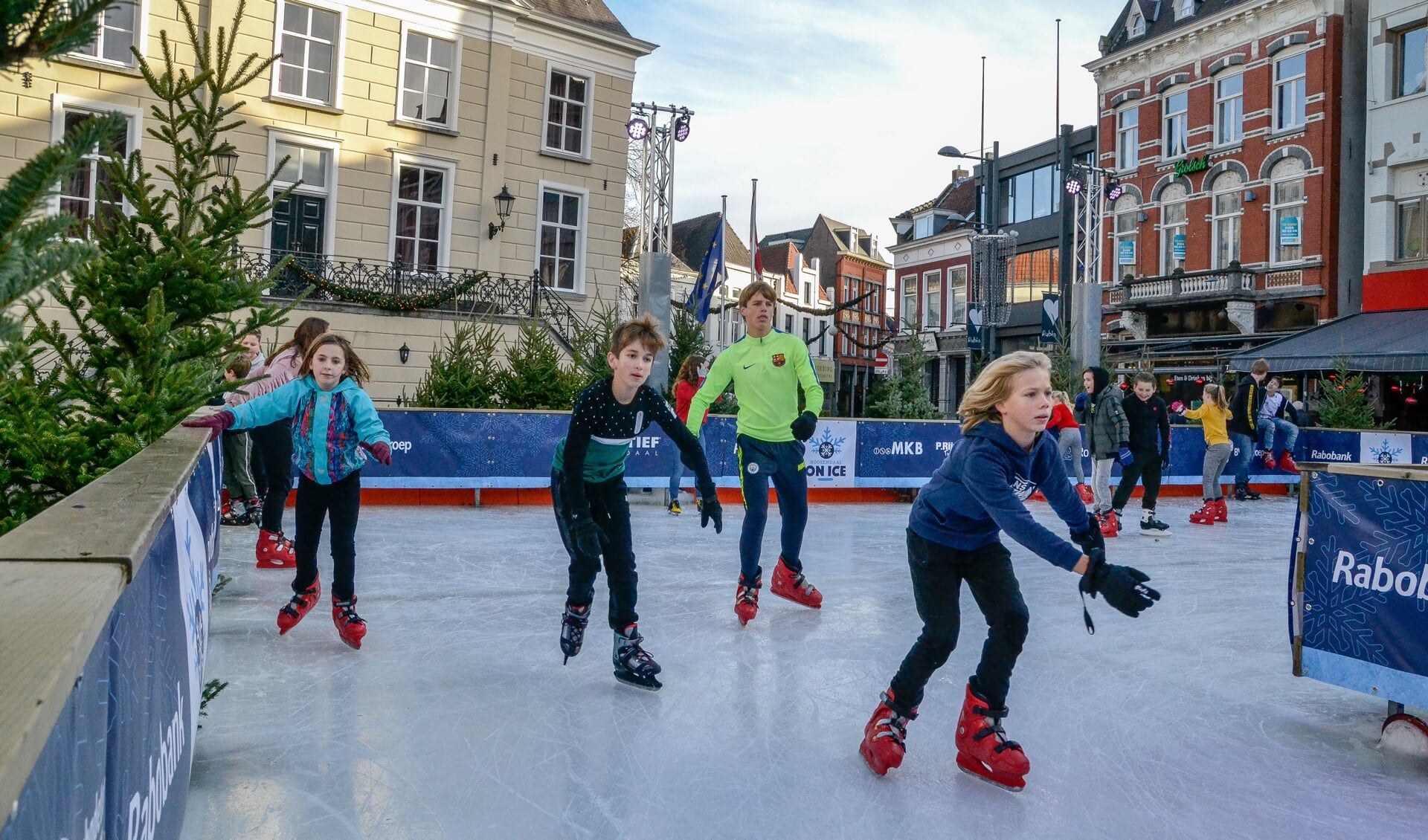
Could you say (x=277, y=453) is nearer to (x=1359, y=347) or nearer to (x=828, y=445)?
(x=828, y=445)

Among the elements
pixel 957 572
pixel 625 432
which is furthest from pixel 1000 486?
pixel 625 432

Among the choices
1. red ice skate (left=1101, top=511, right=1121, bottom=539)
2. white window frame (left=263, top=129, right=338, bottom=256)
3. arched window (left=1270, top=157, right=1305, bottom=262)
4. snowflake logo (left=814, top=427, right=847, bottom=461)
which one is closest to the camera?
red ice skate (left=1101, top=511, right=1121, bottom=539)

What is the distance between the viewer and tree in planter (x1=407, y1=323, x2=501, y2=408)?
12.3 m

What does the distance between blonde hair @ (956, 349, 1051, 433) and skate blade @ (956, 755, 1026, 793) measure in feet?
3.84

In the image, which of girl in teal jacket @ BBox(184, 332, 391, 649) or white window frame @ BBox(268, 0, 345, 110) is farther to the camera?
white window frame @ BBox(268, 0, 345, 110)

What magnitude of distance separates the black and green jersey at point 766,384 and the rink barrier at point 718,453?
4.95 metres

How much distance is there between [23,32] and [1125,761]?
3.80 metres

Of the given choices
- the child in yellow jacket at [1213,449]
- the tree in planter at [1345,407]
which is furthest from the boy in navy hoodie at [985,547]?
the tree in planter at [1345,407]

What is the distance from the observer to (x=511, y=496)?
478 inches

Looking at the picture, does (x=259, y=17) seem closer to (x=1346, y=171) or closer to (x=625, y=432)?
(x=625, y=432)

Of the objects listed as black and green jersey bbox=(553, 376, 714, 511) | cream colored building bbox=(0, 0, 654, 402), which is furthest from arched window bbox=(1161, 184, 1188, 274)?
black and green jersey bbox=(553, 376, 714, 511)

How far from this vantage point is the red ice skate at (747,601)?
5.73 meters

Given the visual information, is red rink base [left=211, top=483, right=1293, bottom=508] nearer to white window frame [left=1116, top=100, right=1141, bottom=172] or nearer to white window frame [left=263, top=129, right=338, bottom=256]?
white window frame [left=263, top=129, right=338, bottom=256]

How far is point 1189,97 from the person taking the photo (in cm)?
2825
